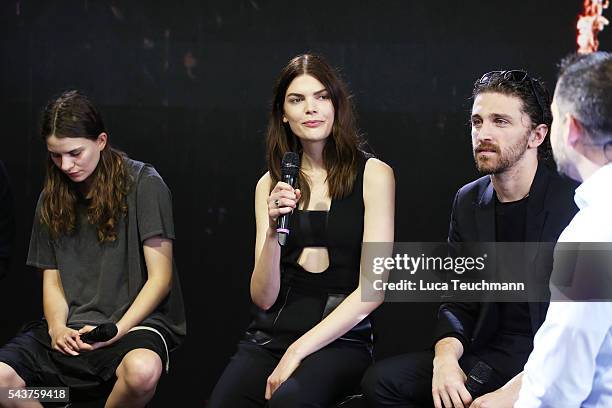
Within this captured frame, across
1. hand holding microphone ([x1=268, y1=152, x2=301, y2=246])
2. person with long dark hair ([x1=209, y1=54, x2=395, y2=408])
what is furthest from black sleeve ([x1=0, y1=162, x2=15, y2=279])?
hand holding microphone ([x1=268, y1=152, x2=301, y2=246])

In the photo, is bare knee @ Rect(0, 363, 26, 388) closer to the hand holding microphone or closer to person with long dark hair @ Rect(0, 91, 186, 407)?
person with long dark hair @ Rect(0, 91, 186, 407)

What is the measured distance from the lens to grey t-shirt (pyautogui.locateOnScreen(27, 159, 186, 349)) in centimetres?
304

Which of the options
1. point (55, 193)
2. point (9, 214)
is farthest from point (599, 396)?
point (9, 214)

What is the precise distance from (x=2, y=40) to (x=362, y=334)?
202cm

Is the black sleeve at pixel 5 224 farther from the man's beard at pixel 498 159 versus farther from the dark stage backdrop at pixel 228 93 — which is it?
the man's beard at pixel 498 159

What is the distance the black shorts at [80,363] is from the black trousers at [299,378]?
0.32 m

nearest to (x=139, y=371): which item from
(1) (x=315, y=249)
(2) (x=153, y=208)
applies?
(2) (x=153, y=208)

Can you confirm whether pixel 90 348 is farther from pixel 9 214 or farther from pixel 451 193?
pixel 451 193

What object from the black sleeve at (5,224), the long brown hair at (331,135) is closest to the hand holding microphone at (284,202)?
the long brown hair at (331,135)

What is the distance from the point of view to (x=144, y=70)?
362 cm

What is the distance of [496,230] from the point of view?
2.76m

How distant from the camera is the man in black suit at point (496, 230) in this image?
259cm

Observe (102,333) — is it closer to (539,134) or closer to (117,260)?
(117,260)

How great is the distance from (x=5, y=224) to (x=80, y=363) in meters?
0.67
